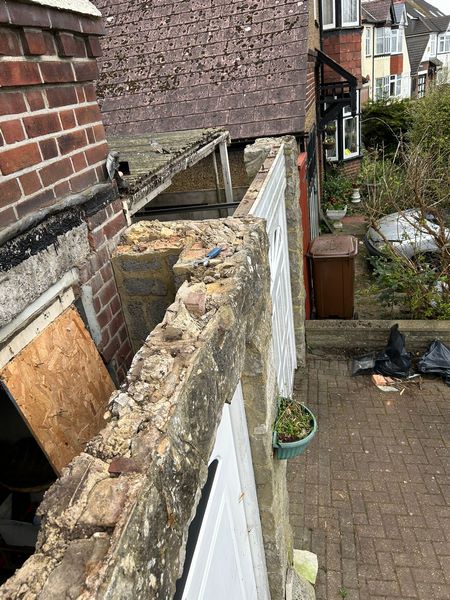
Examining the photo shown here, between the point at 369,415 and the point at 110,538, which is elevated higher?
the point at 110,538

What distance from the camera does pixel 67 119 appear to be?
1946mm

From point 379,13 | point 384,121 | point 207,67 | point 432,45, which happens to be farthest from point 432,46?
point 207,67

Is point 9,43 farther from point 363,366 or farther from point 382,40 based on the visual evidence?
point 382,40

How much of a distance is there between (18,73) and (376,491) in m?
5.14

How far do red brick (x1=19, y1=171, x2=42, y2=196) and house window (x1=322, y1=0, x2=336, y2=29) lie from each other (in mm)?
14896

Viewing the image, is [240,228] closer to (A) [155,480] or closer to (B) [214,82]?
(A) [155,480]

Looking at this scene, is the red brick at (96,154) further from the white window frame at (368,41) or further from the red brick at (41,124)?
the white window frame at (368,41)

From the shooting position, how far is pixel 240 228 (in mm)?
2695

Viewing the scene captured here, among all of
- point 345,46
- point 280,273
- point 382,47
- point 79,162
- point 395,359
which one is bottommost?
point 395,359

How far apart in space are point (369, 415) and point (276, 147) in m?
3.91

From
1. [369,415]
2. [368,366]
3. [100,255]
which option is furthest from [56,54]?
[368,366]

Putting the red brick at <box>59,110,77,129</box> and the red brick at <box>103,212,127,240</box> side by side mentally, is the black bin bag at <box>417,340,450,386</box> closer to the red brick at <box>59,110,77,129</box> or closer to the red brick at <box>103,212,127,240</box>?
the red brick at <box>103,212,127,240</box>

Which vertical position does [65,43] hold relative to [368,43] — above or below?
below

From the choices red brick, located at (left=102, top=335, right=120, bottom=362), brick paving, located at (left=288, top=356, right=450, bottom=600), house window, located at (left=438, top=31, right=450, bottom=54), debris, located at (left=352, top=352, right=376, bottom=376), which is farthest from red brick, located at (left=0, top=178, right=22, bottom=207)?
house window, located at (left=438, top=31, right=450, bottom=54)
